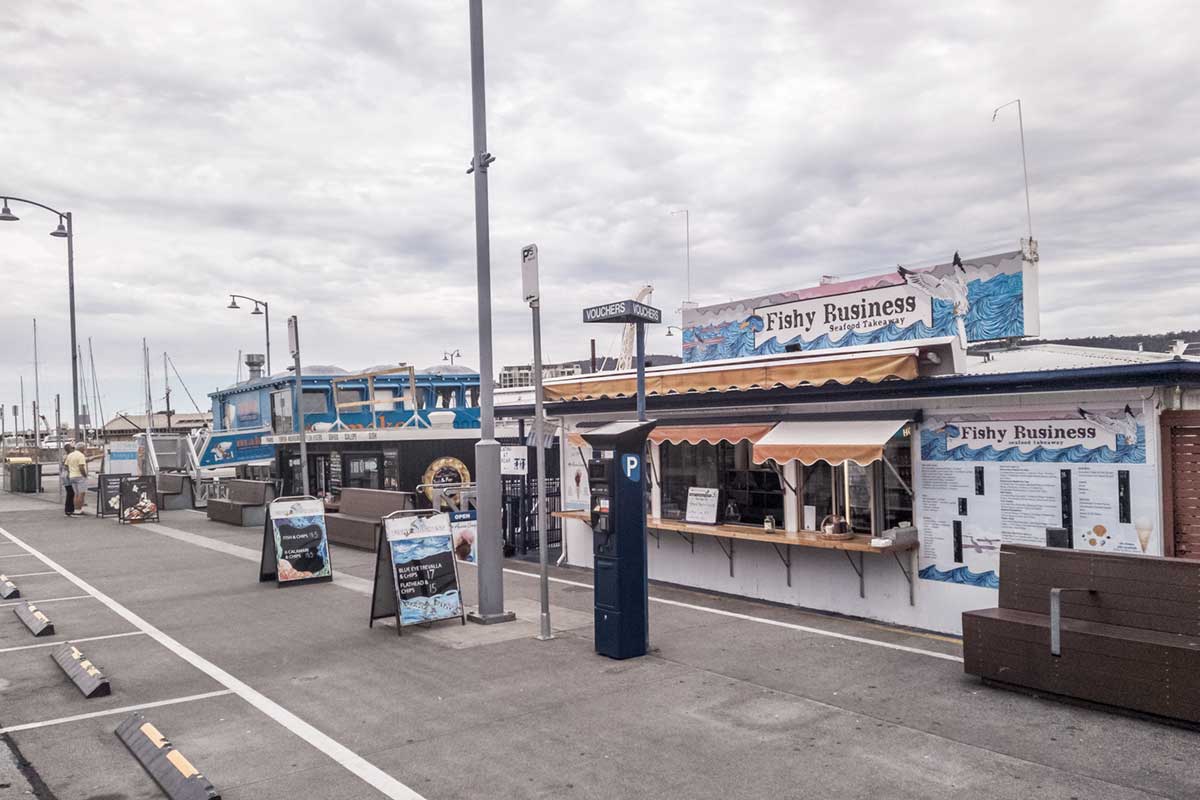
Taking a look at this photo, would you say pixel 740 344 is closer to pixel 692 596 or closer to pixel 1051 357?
pixel 692 596

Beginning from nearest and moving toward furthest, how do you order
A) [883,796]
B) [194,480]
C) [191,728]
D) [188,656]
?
[883,796] → [191,728] → [188,656] → [194,480]

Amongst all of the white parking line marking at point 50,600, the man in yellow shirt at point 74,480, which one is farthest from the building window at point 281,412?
the white parking line marking at point 50,600

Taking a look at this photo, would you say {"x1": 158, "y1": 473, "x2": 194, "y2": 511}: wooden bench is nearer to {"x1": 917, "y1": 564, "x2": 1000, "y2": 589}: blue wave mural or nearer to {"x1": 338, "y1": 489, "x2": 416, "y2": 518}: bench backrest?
{"x1": 338, "y1": 489, "x2": 416, "y2": 518}: bench backrest

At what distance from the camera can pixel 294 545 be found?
543 inches

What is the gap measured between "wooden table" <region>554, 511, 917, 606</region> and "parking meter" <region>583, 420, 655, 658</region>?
85.5 inches

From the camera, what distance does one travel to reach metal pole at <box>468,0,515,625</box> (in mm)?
10766

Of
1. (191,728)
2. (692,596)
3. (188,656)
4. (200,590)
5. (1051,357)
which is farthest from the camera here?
(200,590)

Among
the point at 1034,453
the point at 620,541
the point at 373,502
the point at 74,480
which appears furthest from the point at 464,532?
the point at 74,480

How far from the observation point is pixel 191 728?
706 centimetres

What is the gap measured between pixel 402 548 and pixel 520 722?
4037 mm

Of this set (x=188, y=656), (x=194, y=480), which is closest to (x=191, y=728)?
(x=188, y=656)

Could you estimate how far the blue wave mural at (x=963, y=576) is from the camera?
31.6 ft

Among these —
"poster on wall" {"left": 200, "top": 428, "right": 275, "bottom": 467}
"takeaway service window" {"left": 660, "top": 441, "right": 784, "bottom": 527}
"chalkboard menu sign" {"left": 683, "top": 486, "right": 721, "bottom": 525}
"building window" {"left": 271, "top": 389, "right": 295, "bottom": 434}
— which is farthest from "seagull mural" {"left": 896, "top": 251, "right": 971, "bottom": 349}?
"poster on wall" {"left": 200, "top": 428, "right": 275, "bottom": 467}

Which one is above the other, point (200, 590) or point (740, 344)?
point (740, 344)
